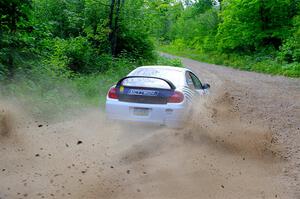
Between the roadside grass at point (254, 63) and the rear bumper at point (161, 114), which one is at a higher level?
the rear bumper at point (161, 114)

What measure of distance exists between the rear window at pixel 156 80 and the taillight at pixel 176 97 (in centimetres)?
24

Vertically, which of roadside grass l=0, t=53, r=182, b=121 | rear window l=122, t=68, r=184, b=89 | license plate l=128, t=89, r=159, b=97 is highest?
rear window l=122, t=68, r=184, b=89

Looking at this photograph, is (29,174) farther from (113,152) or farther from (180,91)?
(180,91)

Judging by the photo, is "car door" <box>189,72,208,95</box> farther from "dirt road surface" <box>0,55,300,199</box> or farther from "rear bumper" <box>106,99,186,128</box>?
"rear bumper" <box>106,99,186,128</box>

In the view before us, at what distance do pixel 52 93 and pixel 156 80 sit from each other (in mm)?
3928

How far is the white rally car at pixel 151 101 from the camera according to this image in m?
7.94

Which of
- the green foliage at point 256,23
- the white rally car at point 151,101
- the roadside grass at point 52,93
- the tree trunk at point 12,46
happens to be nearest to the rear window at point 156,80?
the white rally car at point 151,101

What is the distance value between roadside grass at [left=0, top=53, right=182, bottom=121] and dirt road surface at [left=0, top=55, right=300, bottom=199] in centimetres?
47

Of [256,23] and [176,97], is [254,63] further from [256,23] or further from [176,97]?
[176,97]

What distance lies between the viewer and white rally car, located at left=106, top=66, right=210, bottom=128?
7.94 m

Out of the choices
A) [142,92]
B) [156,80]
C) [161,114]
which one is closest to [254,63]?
[156,80]

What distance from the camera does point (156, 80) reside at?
838 centimetres

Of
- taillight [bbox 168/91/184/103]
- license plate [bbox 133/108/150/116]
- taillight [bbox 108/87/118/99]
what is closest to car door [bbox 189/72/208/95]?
taillight [bbox 168/91/184/103]

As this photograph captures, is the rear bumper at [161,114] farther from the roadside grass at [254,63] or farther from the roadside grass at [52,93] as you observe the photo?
the roadside grass at [254,63]
